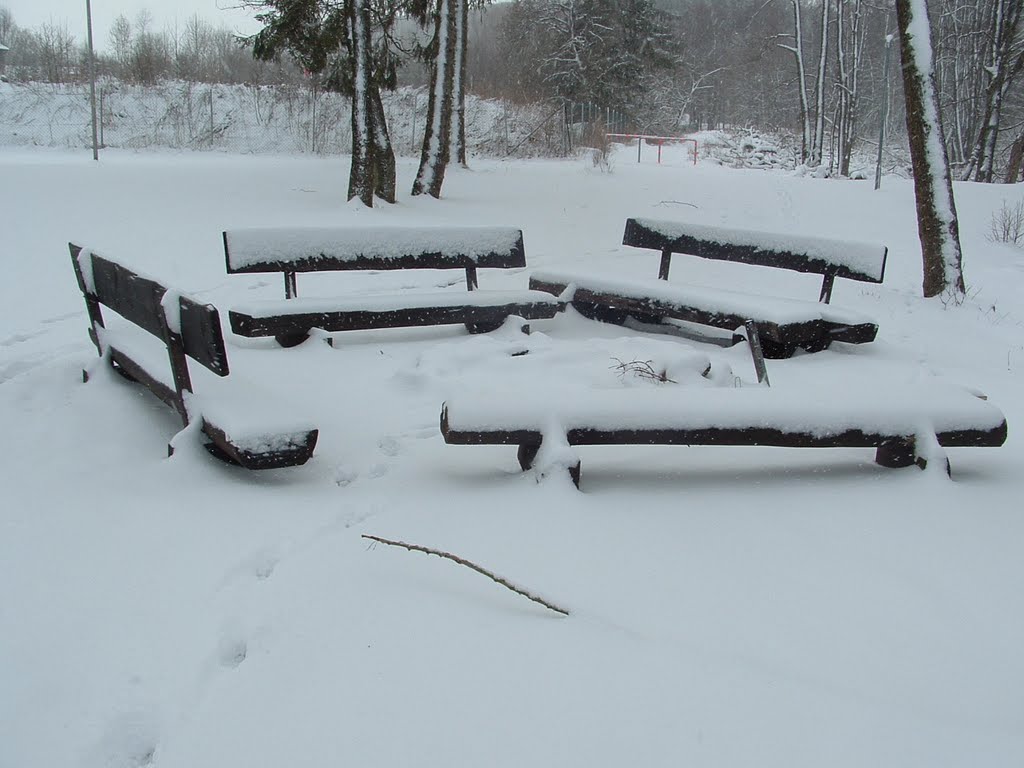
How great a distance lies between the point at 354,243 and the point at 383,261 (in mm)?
254

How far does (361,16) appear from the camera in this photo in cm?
1084

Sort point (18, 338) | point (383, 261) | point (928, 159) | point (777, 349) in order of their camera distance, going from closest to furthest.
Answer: point (777, 349)
point (18, 338)
point (383, 261)
point (928, 159)

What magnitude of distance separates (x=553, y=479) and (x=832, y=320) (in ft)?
10.7

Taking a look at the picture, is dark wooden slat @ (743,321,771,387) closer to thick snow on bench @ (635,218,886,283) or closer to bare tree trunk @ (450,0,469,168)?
thick snow on bench @ (635,218,886,283)

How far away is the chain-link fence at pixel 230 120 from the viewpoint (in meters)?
20.5

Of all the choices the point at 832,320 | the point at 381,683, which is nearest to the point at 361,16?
the point at 832,320

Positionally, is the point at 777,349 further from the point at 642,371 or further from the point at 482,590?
the point at 482,590

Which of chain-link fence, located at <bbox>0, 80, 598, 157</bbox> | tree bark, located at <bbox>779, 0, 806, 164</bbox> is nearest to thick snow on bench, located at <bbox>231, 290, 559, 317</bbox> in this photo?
chain-link fence, located at <bbox>0, 80, 598, 157</bbox>

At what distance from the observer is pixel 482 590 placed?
238cm

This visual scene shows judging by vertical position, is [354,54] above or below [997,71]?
below

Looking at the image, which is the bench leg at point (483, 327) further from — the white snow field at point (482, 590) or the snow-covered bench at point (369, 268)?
the white snow field at point (482, 590)

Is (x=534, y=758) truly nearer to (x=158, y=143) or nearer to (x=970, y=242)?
(x=970, y=242)

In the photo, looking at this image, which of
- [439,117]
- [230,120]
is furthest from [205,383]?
[230,120]

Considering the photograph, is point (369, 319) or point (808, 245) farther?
point (808, 245)
